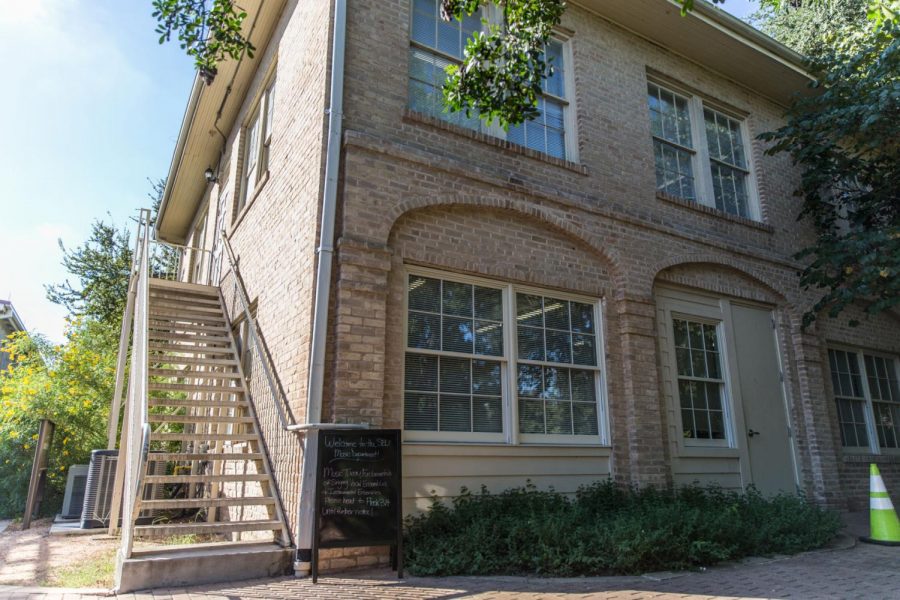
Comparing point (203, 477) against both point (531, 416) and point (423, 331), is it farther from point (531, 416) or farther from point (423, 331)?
point (531, 416)

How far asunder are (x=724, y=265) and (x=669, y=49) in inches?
139

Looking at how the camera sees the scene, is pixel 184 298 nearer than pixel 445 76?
No

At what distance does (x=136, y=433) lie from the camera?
6953 millimetres

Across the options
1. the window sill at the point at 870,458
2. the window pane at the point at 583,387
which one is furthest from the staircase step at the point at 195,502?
the window sill at the point at 870,458

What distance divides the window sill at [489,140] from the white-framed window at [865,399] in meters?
5.88

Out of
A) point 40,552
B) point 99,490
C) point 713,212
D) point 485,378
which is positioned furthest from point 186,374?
point 713,212

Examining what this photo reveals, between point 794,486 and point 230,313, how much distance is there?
8701 mm

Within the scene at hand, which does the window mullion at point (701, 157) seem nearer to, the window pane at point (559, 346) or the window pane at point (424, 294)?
the window pane at point (559, 346)

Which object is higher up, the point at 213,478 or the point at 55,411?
the point at 55,411

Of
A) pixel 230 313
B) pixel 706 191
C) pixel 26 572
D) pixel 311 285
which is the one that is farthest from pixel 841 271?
pixel 26 572

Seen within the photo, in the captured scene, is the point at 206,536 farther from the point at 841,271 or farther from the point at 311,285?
the point at 841,271

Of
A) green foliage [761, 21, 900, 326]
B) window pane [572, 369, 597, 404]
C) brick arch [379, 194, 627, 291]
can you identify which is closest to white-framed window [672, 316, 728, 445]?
brick arch [379, 194, 627, 291]

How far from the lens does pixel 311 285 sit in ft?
18.8

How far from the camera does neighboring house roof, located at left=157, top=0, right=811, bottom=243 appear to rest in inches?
350
